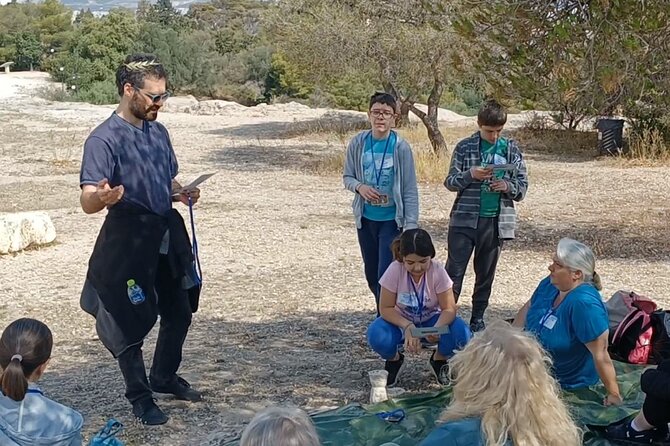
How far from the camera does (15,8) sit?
70.2 m

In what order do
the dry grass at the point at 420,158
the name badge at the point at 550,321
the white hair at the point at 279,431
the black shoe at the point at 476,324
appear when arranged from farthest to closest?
the dry grass at the point at 420,158 < the black shoe at the point at 476,324 < the name badge at the point at 550,321 < the white hair at the point at 279,431

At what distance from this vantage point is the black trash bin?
1722cm

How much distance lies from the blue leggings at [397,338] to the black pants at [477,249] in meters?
0.70

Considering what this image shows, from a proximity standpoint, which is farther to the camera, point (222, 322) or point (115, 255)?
point (222, 322)

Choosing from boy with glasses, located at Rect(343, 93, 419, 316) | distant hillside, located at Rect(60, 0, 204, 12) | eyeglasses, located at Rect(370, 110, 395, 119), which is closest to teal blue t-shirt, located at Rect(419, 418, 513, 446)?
boy with glasses, located at Rect(343, 93, 419, 316)

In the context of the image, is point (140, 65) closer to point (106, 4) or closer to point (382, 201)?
point (382, 201)

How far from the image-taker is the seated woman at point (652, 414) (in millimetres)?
3688

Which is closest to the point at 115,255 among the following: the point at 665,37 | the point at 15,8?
the point at 665,37

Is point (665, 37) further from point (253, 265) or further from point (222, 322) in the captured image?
point (253, 265)

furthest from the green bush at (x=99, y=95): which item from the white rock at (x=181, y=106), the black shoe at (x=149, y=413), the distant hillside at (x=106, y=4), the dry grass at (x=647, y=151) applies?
the distant hillside at (x=106, y=4)

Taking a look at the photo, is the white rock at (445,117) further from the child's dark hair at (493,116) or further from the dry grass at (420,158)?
the child's dark hair at (493,116)

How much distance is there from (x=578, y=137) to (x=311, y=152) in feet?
19.1

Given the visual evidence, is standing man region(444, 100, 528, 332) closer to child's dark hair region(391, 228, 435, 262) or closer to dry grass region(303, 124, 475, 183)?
child's dark hair region(391, 228, 435, 262)

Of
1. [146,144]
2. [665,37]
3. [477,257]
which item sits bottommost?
[477,257]
